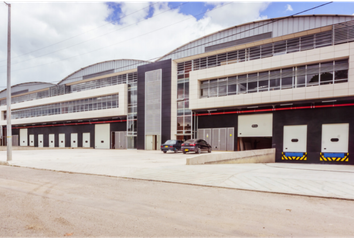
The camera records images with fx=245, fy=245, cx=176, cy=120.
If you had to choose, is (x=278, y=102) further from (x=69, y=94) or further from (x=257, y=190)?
(x=69, y=94)

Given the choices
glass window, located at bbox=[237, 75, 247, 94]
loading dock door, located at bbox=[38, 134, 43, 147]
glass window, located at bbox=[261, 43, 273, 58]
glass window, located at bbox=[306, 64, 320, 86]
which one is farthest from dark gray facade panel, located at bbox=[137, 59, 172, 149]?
loading dock door, located at bbox=[38, 134, 43, 147]

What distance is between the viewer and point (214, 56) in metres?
31.0

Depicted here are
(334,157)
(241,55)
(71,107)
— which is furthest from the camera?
(71,107)

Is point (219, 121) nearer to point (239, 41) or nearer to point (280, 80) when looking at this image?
point (280, 80)

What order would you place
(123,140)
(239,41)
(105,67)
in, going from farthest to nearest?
1. (105,67)
2. (123,140)
3. (239,41)

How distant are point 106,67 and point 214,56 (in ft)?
65.2

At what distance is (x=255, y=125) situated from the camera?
28.1m

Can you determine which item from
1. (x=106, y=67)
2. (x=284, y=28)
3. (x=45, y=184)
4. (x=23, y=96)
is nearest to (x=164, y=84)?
(x=106, y=67)

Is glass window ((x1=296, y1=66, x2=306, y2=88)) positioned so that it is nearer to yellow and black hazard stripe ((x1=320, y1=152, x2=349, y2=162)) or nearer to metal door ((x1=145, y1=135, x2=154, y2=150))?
yellow and black hazard stripe ((x1=320, y1=152, x2=349, y2=162))

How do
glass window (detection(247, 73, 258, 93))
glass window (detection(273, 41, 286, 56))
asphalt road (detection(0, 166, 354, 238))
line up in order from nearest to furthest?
1. asphalt road (detection(0, 166, 354, 238))
2. glass window (detection(273, 41, 286, 56))
3. glass window (detection(247, 73, 258, 93))

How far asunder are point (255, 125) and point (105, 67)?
88.6 feet

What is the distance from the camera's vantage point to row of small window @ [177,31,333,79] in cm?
2477

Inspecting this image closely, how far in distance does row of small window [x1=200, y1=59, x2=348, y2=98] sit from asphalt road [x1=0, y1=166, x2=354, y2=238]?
2111cm

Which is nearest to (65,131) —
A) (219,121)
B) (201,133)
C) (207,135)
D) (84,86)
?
(84,86)
